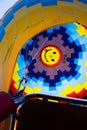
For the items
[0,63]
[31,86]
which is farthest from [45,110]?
[31,86]

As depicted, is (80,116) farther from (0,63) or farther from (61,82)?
(61,82)

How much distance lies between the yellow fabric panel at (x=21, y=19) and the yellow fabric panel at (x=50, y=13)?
0.14 metres

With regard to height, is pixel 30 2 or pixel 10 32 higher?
pixel 30 2

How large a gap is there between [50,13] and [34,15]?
0.12 meters

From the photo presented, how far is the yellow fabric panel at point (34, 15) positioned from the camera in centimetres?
177

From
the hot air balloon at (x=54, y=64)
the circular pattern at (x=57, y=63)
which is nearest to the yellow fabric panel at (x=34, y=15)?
the hot air balloon at (x=54, y=64)

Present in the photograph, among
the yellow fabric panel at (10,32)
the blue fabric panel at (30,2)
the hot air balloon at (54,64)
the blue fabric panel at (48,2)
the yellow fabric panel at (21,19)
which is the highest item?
the blue fabric panel at (30,2)

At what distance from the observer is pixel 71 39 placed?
301 centimetres

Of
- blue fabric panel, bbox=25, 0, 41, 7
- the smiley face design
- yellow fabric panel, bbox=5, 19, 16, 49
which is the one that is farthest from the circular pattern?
blue fabric panel, bbox=25, 0, 41, 7

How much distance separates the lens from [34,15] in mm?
1788

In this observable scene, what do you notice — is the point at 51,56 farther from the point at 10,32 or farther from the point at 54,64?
the point at 10,32

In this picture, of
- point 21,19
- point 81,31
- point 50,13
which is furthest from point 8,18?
point 81,31

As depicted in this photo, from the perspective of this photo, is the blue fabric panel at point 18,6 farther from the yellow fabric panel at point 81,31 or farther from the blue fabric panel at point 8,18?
the yellow fabric panel at point 81,31

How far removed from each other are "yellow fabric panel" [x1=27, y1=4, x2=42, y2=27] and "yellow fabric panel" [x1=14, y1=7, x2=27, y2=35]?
29 millimetres
